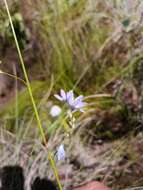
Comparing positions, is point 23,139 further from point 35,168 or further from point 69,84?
point 69,84

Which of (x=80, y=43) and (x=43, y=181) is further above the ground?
(x=80, y=43)

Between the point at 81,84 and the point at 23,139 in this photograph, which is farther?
the point at 81,84

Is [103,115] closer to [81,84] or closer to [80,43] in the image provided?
[81,84]

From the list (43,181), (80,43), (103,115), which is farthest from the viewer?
(80,43)

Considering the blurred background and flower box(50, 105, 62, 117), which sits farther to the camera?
flower box(50, 105, 62, 117)

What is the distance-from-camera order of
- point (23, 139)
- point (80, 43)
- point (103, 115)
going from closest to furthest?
point (23, 139)
point (103, 115)
point (80, 43)

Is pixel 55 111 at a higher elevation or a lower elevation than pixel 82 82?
lower

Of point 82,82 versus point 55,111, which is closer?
point 55,111

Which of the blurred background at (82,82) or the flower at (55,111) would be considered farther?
the flower at (55,111)

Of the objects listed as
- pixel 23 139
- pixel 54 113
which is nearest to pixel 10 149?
pixel 23 139

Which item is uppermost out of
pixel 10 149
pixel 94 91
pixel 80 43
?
pixel 80 43
